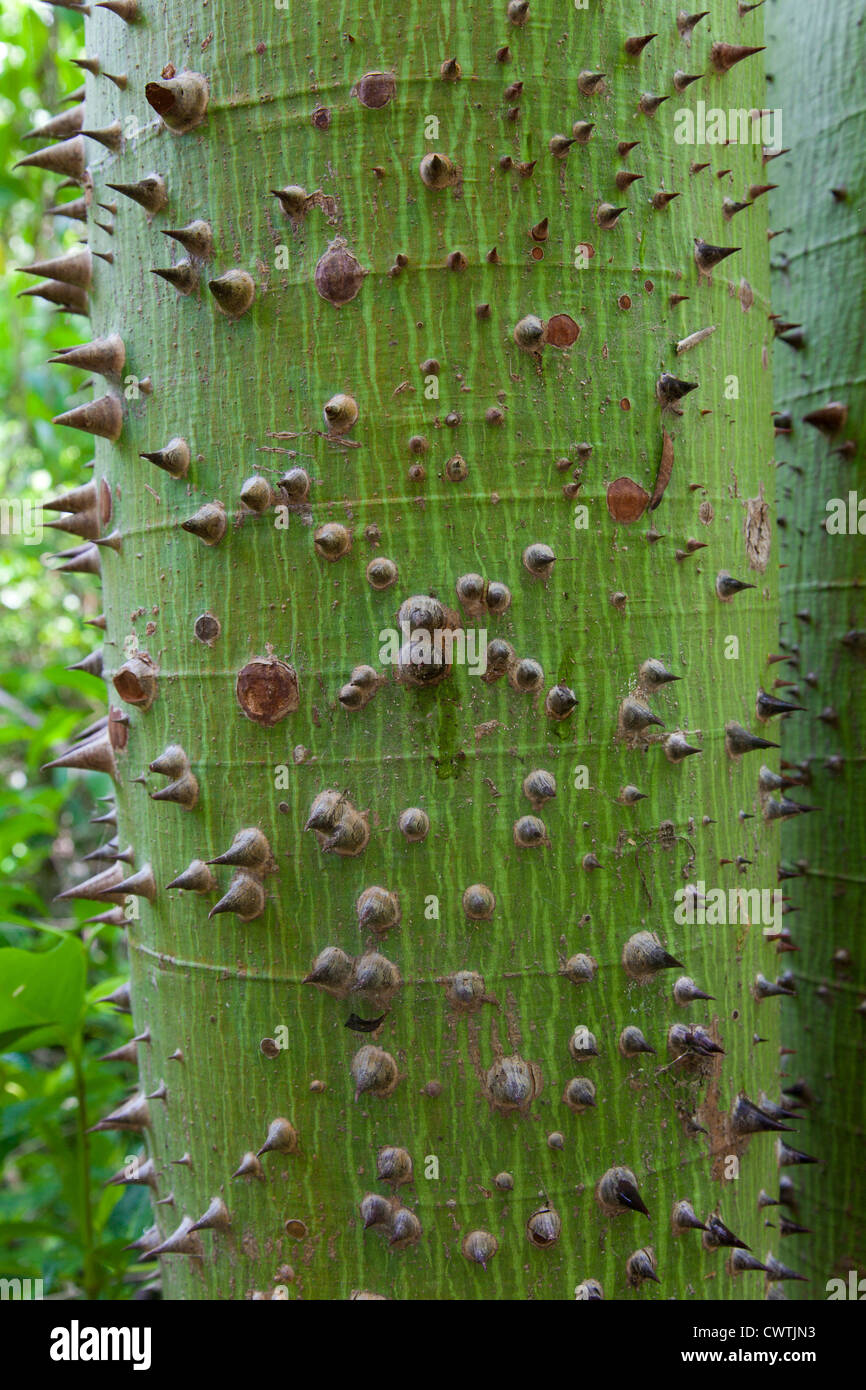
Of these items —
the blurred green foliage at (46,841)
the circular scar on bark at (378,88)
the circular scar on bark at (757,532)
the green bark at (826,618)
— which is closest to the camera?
the circular scar on bark at (378,88)

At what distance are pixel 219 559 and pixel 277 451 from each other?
0.34 feet

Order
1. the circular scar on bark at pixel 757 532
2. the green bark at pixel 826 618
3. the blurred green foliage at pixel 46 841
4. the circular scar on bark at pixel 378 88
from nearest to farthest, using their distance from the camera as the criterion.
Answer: the circular scar on bark at pixel 378 88
the circular scar on bark at pixel 757 532
the green bark at pixel 826 618
the blurred green foliage at pixel 46 841

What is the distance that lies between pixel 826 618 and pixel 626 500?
0.64 meters

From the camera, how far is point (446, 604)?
2.50ft

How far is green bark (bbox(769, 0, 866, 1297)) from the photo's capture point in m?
1.28

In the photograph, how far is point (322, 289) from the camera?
2.51ft

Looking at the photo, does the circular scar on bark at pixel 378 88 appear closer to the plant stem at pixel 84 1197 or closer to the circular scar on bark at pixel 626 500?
the circular scar on bark at pixel 626 500

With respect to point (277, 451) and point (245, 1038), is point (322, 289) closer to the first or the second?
point (277, 451)

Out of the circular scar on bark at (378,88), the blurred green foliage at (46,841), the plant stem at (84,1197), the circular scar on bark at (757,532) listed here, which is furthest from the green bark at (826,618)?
the plant stem at (84,1197)

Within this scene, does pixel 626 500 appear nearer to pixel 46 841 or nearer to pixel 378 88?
pixel 378 88

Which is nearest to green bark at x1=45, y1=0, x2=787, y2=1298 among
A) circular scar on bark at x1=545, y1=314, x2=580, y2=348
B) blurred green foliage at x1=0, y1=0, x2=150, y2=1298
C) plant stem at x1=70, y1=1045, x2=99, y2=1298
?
circular scar on bark at x1=545, y1=314, x2=580, y2=348

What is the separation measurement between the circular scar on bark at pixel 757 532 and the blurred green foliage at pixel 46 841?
77cm

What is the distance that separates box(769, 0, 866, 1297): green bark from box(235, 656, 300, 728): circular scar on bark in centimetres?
86

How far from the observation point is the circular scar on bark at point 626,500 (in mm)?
803
